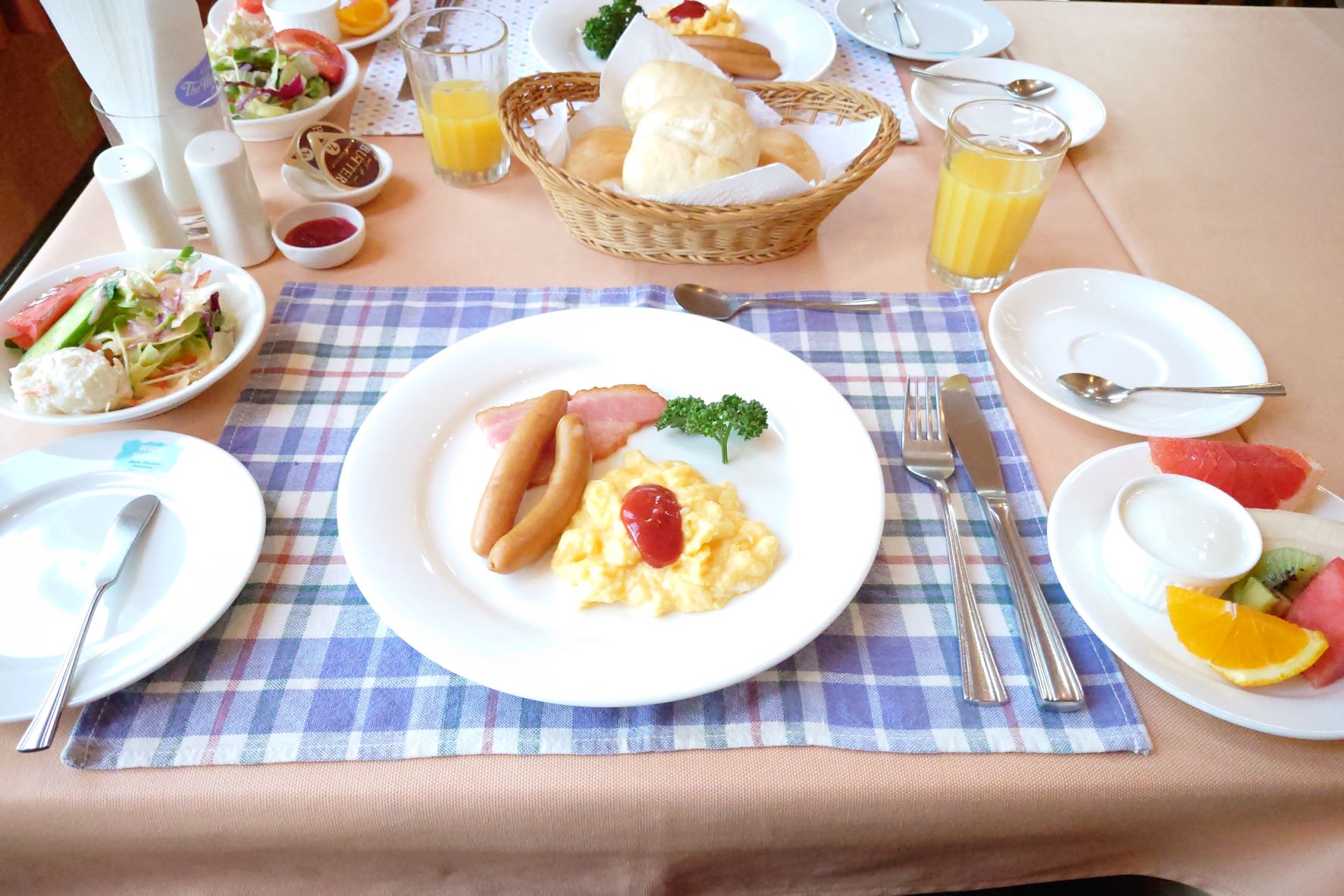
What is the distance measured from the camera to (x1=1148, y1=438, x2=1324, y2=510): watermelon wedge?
124 centimetres

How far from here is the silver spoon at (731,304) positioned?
1.72 meters

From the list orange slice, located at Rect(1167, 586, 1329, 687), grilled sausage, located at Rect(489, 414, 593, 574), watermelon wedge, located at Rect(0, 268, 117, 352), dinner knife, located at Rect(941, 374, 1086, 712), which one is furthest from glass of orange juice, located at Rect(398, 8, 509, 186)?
orange slice, located at Rect(1167, 586, 1329, 687)

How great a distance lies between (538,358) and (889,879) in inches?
41.0

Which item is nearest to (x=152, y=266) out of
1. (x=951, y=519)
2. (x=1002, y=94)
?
(x=951, y=519)

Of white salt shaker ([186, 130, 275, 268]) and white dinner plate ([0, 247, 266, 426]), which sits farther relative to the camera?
white salt shaker ([186, 130, 275, 268])

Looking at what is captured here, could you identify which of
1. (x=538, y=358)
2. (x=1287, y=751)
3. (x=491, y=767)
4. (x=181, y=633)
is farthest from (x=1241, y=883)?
(x=181, y=633)

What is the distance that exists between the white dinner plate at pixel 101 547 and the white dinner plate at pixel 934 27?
2223 millimetres

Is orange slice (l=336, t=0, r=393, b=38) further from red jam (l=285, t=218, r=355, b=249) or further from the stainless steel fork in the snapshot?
the stainless steel fork

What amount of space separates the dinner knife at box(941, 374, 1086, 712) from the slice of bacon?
21.4 inches

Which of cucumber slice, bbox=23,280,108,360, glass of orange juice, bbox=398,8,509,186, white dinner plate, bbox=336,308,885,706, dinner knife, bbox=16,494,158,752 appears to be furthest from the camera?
glass of orange juice, bbox=398,8,509,186

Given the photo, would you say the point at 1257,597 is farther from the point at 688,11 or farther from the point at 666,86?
the point at 688,11

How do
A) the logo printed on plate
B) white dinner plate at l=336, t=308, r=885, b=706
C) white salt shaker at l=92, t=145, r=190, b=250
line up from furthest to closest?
white salt shaker at l=92, t=145, r=190, b=250
the logo printed on plate
white dinner plate at l=336, t=308, r=885, b=706

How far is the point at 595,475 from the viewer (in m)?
1.37

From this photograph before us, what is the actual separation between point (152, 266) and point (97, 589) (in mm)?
754
